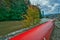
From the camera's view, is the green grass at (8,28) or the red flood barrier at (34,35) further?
the green grass at (8,28)

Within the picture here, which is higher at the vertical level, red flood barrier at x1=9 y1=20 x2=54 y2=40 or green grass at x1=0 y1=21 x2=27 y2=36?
red flood barrier at x1=9 y1=20 x2=54 y2=40

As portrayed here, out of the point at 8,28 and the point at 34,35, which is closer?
the point at 34,35

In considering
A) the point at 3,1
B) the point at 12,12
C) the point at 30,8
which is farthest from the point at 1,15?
the point at 3,1

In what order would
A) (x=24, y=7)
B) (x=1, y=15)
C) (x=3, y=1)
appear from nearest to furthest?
(x=3, y=1) < (x=1, y=15) < (x=24, y=7)

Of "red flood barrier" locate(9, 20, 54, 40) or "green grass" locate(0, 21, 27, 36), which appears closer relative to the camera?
"red flood barrier" locate(9, 20, 54, 40)

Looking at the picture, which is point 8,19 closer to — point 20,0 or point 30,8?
point 20,0

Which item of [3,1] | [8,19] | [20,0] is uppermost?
[3,1]

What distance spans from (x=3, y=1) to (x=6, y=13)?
17783 mm

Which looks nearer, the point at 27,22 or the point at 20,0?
the point at 27,22

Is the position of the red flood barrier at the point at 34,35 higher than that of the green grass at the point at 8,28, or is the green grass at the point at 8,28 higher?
the red flood barrier at the point at 34,35

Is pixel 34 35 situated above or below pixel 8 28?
above

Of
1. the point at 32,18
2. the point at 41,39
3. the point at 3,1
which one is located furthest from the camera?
the point at 32,18

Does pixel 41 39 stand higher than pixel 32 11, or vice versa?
pixel 41 39

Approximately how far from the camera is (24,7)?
35.7m
